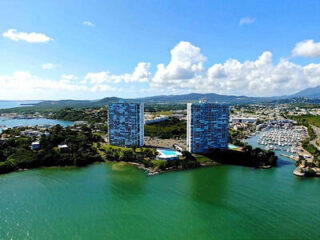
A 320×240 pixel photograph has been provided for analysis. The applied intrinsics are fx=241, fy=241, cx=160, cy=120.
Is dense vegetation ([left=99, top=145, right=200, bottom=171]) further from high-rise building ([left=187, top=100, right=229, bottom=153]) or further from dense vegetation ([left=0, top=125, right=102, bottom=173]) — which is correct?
high-rise building ([left=187, top=100, right=229, bottom=153])

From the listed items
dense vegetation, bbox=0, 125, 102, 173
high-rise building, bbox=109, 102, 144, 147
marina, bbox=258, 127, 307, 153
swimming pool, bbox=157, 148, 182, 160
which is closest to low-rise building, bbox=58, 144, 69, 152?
dense vegetation, bbox=0, 125, 102, 173

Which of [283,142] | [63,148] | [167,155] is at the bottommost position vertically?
[283,142]

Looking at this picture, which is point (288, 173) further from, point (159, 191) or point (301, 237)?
point (159, 191)

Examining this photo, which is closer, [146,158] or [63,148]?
[146,158]

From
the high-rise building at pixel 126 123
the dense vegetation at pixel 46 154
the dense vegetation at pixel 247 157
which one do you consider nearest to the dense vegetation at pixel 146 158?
the dense vegetation at pixel 46 154

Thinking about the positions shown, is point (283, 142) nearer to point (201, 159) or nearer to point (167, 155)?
point (201, 159)

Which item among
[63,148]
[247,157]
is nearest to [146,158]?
[63,148]
